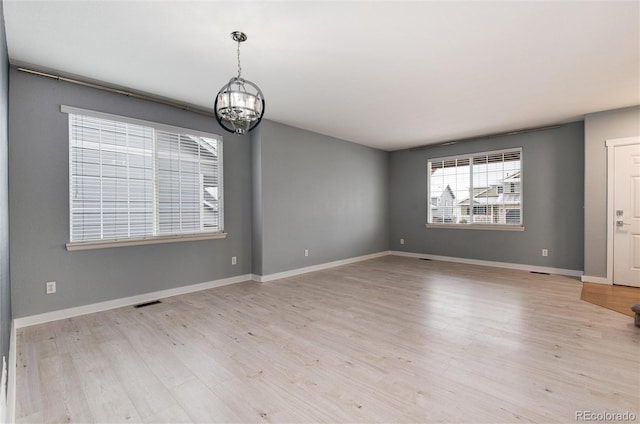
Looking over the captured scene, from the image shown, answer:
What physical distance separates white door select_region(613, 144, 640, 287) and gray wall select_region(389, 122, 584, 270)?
56cm

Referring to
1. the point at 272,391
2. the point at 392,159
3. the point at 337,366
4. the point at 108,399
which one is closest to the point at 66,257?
the point at 108,399

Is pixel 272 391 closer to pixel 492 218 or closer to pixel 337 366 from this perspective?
pixel 337 366

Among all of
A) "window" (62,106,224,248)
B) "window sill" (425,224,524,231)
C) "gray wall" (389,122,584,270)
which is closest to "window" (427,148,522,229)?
"window sill" (425,224,524,231)

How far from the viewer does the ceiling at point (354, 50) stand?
2.21m

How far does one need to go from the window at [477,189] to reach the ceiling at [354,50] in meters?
1.73

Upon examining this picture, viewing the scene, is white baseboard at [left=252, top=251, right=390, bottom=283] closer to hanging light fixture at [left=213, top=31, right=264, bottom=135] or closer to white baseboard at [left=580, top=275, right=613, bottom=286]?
hanging light fixture at [left=213, top=31, right=264, bottom=135]

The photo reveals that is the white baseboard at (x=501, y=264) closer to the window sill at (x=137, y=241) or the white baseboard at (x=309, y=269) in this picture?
the white baseboard at (x=309, y=269)

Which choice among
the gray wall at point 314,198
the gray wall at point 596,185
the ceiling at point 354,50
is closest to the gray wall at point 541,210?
the gray wall at point 596,185

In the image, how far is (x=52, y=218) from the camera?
3.17 meters

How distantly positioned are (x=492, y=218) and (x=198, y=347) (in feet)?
19.3

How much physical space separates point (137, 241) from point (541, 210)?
6.67 metres

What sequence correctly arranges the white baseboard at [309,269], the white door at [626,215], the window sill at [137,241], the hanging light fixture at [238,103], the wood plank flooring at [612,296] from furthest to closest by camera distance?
the white baseboard at [309,269], the white door at [626,215], the wood plank flooring at [612,296], the window sill at [137,241], the hanging light fixture at [238,103]

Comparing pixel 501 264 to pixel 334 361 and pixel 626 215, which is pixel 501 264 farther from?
pixel 334 361

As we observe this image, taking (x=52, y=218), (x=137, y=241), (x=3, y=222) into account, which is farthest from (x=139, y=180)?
(x=3, y=222)
